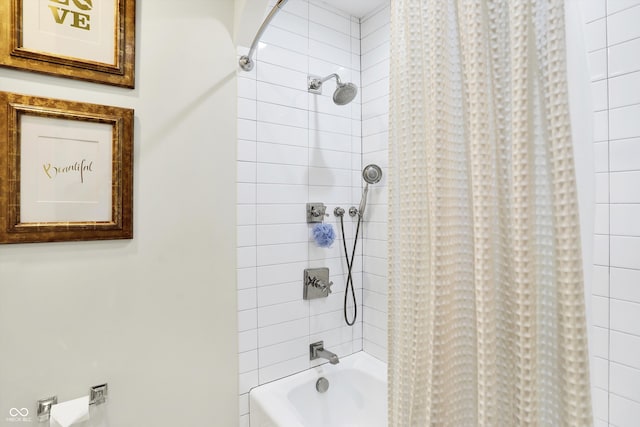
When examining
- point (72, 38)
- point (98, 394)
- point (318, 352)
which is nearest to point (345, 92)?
point (72, 38)

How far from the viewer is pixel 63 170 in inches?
46.8

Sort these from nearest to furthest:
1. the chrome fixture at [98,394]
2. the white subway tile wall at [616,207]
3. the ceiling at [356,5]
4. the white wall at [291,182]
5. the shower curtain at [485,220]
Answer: the shower curtain at [485,220], the white subway tile wall at [616,207], the chrome fixture at [98,394], the white wall at [291,182], the ceiling at [356,5]

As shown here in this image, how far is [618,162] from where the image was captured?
1.13 m

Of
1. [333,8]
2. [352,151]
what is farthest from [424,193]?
[333,8]

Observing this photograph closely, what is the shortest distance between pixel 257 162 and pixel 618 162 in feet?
4.84

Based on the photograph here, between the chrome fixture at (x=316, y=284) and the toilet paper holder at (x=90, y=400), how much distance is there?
0.97m

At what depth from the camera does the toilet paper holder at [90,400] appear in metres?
1.15

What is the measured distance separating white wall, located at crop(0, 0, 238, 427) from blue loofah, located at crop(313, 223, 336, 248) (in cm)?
47

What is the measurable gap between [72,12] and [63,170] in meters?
0.59

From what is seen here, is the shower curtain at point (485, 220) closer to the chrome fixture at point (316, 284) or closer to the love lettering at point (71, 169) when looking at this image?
the chrome fixture at point (316, 284)

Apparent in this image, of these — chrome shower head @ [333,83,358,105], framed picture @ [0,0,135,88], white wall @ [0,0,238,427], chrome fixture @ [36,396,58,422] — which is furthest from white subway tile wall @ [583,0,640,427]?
chrome fixture @ [36,396,58,422]

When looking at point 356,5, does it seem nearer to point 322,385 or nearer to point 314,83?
point 314,83

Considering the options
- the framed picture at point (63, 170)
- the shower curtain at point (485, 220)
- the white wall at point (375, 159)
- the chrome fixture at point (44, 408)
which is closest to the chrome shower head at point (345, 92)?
the white wall at point (375, 159)

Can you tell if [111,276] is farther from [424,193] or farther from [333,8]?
[333,8]
